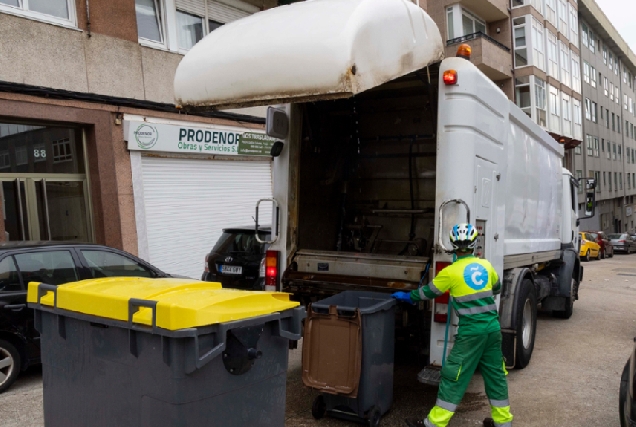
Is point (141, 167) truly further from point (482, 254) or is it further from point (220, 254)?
point (482, 254)

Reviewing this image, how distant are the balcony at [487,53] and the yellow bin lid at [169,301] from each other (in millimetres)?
21114

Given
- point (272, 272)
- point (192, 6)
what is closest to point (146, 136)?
point (192, 6)

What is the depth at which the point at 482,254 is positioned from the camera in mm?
4812

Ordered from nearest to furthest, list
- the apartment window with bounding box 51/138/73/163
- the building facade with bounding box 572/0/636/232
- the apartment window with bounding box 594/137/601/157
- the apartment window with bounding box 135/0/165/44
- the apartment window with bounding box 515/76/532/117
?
the apartment window with bounding box 51/138/73/163, the apartment window with bounding box 135/0/165/44, the apartment window with bounding box 515/76/532/117, the building facade with bounding box 572/0/636/232, the apartment window with bounding box 594/137/601/157

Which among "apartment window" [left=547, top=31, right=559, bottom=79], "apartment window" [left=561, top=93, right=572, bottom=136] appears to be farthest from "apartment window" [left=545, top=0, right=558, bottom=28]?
"apartment window" [left=561, top=93, right=572, bottom=136]

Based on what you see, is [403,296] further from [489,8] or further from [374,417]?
[489,8]

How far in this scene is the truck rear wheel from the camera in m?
5.48

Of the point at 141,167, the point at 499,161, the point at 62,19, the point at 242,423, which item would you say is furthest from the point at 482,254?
the point at 62,19

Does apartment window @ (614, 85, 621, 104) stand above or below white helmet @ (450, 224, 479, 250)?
above

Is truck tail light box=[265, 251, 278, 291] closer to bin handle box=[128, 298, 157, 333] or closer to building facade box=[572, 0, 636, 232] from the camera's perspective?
bin handle box=[128, 298, 157, 333]

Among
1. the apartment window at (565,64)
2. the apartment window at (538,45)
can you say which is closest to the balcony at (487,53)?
the apartment window at (538,45)

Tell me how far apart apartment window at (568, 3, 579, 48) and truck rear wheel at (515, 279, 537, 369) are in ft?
107

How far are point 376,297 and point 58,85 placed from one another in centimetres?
715

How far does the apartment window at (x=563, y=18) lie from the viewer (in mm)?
31906
